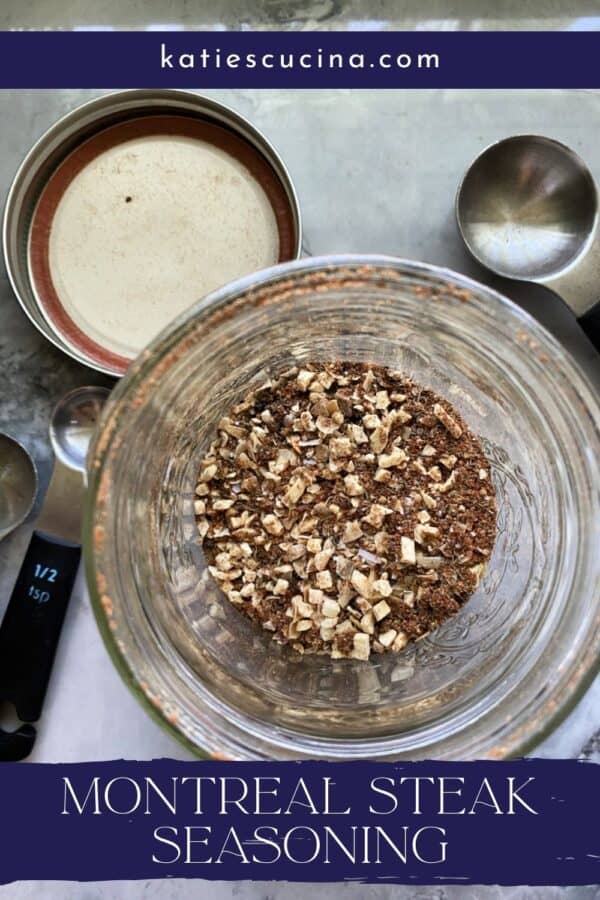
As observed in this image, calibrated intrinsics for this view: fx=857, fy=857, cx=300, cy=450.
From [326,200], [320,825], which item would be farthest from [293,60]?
[320,825]

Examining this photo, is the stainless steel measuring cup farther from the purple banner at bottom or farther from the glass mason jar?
the purple banner at bottom

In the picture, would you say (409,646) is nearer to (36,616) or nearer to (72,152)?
(36,616)

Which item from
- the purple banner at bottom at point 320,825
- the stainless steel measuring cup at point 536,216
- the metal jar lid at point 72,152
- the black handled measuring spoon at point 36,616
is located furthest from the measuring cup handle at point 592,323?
the black handled measuring spoon at point 36,616

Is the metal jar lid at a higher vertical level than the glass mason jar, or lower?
higher

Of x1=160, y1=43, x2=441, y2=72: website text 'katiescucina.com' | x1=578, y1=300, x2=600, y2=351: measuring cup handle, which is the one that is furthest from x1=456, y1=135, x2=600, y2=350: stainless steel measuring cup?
x1=160, y1=43, x2=441, y2=72: website text 'katiescucina.com'

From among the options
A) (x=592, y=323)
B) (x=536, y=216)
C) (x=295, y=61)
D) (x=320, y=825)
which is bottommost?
(x=320, y=825)

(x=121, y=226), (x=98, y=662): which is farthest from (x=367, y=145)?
(x=98, y=662)

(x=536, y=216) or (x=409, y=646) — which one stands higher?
(x=536, y=216)

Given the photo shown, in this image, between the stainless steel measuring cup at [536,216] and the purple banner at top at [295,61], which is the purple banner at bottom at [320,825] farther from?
the purple banner at top at [295,61]
